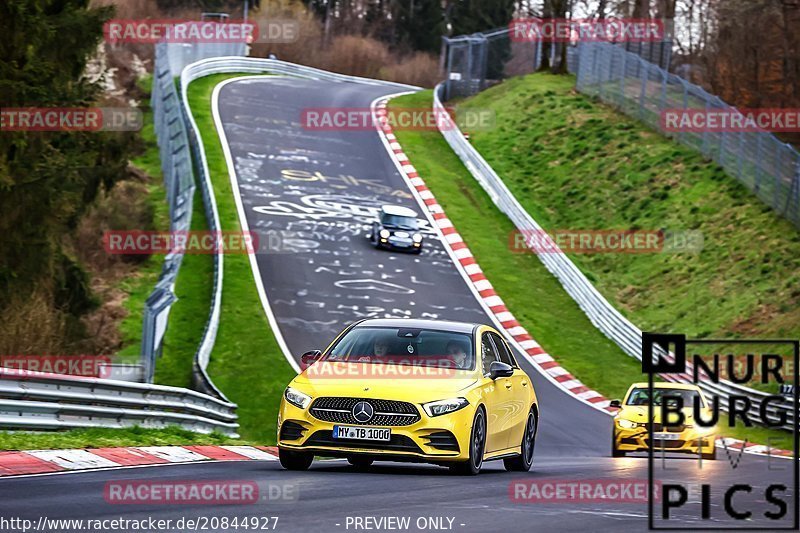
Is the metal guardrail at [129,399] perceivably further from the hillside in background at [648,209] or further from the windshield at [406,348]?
the hillside in background at [648,209]

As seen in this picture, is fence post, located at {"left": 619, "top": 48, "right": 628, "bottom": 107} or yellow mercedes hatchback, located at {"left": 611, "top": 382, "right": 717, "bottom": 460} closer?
yellow mercedes hatchback, located at {"left": 611, "top": 382, "right": 717, "bottom": 460}

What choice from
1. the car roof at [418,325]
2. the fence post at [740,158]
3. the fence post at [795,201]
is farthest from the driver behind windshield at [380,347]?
the fence post at [740,158]

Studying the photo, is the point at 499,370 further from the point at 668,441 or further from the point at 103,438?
the point at 668,441

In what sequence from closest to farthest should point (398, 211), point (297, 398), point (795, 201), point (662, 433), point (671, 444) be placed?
point (297, 398), point (671, 444), point (662, 433), point (795, 201), point (398, 211)

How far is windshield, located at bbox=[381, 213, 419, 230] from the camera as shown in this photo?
133 ft

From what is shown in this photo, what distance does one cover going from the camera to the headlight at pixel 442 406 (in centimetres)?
1254

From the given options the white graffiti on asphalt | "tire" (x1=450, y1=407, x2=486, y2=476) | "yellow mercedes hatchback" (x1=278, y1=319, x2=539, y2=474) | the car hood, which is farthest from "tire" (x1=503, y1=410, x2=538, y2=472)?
the white graffiti on asphalt

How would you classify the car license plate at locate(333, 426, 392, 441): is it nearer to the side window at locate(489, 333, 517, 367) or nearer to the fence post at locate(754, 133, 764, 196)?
the side window at locate(489, 333, 517, 367)

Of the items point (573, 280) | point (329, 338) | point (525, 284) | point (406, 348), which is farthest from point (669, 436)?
point (525, 284)

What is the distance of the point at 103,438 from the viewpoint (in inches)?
578

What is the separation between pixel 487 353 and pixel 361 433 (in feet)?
7.21

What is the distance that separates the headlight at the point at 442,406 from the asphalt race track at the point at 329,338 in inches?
24.2

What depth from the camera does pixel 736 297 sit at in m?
36.2

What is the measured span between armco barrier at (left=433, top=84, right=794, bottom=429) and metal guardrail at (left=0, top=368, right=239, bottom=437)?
1140cm
